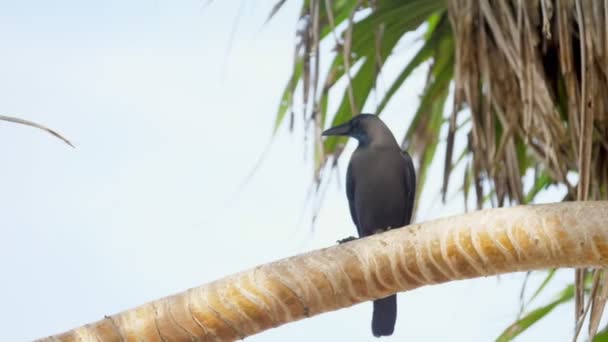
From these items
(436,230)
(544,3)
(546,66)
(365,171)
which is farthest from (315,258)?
(546,66)

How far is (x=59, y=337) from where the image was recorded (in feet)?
8.91

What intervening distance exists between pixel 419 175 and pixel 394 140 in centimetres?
50

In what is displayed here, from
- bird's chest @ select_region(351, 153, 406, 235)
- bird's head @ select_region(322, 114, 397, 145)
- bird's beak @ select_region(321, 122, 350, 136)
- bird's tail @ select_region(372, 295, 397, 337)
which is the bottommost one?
bird's tail @ select_region(372, 295, 397, 337)

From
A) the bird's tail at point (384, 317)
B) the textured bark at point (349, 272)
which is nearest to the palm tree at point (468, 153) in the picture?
the textured bark at point (349, 272)

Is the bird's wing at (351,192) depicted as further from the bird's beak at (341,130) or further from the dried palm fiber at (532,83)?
the dried palm fiber at (532,83)

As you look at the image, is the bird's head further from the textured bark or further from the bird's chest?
the textured bark

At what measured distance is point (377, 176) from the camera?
14.3 ft

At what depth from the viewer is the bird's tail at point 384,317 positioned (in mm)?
3674

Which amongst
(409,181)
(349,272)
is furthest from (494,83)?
(349,272)

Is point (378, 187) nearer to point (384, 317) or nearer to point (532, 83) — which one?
point (384, 317)

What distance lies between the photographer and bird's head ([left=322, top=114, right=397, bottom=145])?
4.44m

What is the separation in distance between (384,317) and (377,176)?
0.81 m

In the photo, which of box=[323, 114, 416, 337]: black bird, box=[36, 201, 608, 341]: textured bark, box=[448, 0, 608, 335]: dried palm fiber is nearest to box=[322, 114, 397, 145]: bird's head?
box=[323, 114, 416, 337]: black bird

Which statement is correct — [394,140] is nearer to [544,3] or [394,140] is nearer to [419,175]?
[419,175]
